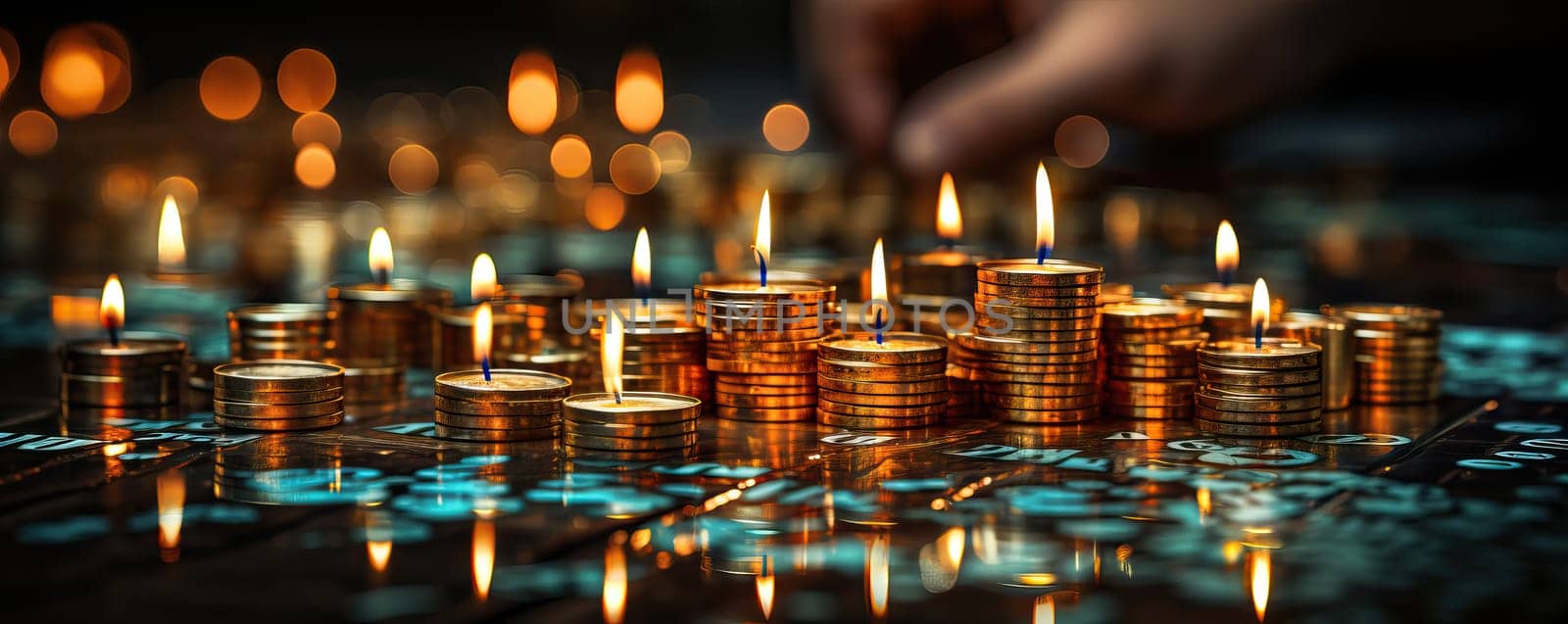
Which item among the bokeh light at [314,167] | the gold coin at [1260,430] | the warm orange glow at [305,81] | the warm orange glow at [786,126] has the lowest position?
the gold coin at [1260,430]

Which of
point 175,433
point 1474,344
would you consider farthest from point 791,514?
point 1474,344

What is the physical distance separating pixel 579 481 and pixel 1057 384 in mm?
764

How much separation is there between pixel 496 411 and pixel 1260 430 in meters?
1.03

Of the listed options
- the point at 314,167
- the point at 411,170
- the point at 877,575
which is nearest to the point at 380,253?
the point at 877,575

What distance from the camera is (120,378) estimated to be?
2.37 metres

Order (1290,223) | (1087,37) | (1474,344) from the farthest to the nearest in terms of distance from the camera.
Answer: (1290,223) < (1087,37) < (1474,344)

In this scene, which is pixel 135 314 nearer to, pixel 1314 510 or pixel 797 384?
pixel 797 384

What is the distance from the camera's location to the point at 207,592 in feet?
4.50

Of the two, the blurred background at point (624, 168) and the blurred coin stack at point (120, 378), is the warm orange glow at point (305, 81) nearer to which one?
the blurred background at point (624, 168)

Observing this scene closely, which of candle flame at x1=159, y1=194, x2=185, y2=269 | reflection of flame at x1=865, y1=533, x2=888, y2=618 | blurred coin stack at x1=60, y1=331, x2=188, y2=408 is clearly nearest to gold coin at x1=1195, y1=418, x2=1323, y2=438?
reflection of flame at x1=865, y1=533, x2=888, y2=618

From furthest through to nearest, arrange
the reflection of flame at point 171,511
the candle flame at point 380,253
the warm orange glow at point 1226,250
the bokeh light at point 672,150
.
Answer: the bokeh light at point 672,150 < the candle flame at point 380,253 < the warm orange glow at point 1226,250 < the reflection of flame at point 171,511

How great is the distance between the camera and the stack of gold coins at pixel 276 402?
2184 mm

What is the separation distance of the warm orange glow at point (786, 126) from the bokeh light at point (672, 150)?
0.68 meters

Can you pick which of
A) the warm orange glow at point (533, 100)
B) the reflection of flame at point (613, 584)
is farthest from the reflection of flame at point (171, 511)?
the warm orange glow at point (533, 100)
